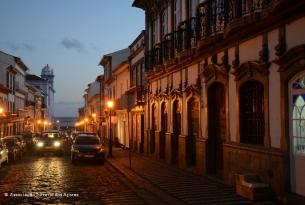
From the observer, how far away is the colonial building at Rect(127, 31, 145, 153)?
28.8 metres

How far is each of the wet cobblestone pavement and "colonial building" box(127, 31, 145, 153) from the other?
27.1 ft

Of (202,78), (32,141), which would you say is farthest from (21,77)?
(202,78)

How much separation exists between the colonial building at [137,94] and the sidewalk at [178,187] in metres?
9.63

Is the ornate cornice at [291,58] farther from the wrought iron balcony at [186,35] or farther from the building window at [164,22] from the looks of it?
the building window at [164,22]

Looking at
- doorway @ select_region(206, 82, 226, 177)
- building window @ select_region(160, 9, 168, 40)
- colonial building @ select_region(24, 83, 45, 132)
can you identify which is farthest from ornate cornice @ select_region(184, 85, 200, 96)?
colonial building @ select_region(24, 83, 45, 132)

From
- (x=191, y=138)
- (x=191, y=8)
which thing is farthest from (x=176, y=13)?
(x=191, y=138)

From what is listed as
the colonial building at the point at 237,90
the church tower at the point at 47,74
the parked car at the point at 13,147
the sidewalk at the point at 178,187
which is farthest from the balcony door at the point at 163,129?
the church tower at the point at 47,74

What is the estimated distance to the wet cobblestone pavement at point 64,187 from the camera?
12.2 metres

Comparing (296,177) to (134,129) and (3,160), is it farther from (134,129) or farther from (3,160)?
(134,129)

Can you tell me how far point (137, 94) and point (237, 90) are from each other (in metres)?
15.5

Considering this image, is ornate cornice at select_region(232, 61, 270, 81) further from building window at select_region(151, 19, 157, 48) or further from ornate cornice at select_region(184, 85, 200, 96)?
building window at select_region(151, 19, 157, 48)

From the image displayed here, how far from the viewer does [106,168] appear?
21.7 metres

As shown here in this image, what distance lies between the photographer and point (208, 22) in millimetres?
14594

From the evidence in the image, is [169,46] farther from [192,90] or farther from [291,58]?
[291,58]
